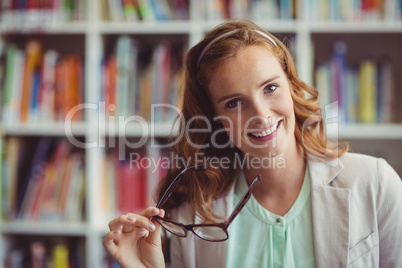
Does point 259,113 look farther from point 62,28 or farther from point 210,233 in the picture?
point 62,28

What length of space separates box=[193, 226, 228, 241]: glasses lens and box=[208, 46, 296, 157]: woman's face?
8.8 inches

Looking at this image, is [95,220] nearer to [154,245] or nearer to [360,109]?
[154,245]

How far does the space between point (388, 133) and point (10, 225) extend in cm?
179

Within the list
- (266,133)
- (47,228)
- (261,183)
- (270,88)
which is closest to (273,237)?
(261,183)

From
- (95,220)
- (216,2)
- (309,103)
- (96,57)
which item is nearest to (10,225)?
(95,220)

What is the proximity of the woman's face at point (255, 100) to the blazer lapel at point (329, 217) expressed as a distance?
14 centimetres

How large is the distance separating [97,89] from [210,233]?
120 centimetres

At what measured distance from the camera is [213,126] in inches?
43.5

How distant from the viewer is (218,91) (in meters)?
0.99

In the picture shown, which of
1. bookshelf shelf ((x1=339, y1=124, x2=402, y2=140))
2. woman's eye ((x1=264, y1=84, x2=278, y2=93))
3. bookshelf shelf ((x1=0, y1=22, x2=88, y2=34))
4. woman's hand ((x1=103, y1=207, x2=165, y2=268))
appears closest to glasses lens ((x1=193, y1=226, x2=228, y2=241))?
woman's hand ((x1=103, y1=207, x2=165, y2=268))

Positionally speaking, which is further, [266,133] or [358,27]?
[358,27]

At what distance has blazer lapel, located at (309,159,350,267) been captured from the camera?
Result: 974mm

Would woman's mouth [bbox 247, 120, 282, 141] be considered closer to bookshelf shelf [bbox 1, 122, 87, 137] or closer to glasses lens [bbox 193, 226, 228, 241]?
glasses lens [bbox 193, 226, 228, 241]

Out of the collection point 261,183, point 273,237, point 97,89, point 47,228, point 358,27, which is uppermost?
point 358,27
